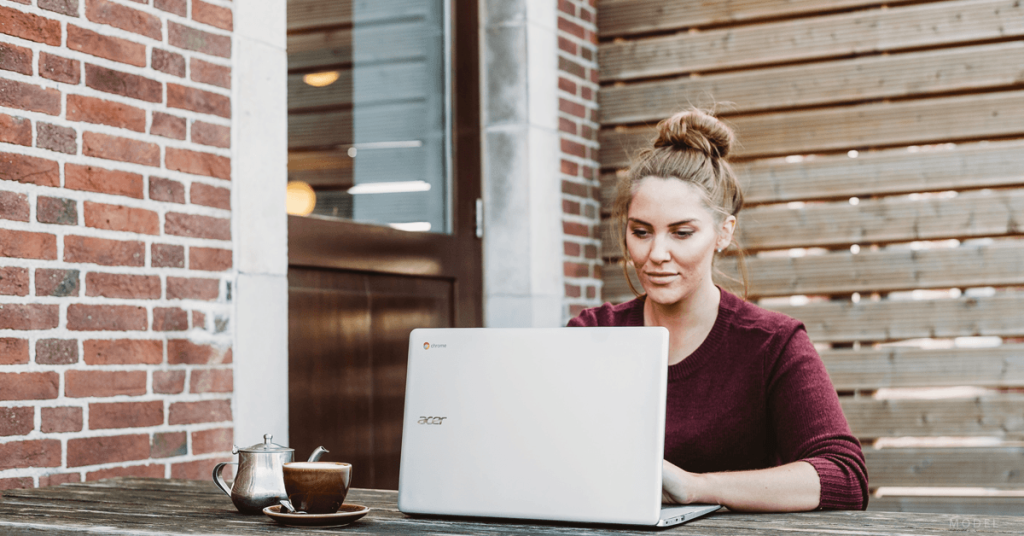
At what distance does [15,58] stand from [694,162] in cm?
131

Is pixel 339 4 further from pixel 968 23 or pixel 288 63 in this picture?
pixel 968 23

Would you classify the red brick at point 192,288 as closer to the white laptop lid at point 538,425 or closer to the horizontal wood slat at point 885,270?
the white laptop lid at point 538,425

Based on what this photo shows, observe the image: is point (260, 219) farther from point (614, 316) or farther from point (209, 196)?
point (614, 316)

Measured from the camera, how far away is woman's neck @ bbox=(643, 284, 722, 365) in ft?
6.59

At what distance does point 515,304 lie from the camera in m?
3.51

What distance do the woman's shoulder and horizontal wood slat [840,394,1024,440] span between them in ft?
5.14

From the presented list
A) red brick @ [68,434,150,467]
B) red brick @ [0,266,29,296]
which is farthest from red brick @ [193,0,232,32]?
red brick @ [68,434,150,467]

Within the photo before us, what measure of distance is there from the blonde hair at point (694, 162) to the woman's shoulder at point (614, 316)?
2.3 inches

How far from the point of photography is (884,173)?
343 cm

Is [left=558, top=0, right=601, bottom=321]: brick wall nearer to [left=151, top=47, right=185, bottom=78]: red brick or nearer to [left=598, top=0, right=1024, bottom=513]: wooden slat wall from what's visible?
[left=598, top=0, right=1024, bottom=513]: wooden slat wall

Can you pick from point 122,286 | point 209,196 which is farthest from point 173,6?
point 122,286

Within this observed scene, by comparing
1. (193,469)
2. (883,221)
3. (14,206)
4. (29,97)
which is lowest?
(193,469)

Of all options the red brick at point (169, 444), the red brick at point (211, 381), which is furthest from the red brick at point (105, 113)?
the red brick at point (169, 444)

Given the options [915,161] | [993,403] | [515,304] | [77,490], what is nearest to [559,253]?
[515,304]
